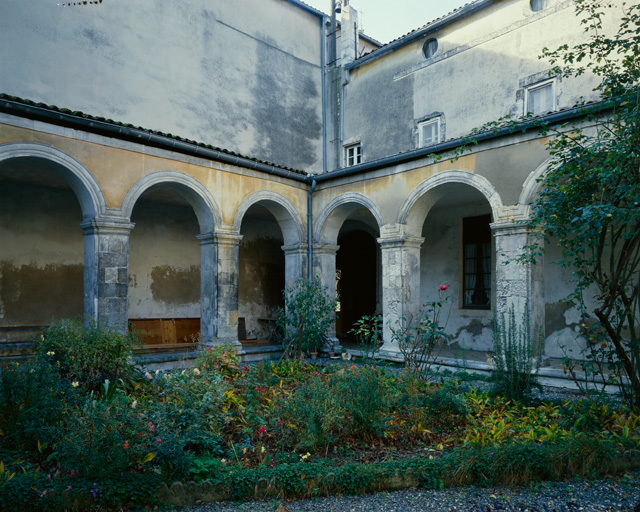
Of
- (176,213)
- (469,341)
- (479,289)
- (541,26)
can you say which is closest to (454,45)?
(541,26)

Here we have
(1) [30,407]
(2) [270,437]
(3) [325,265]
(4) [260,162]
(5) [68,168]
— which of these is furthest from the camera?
(3) [325,265]

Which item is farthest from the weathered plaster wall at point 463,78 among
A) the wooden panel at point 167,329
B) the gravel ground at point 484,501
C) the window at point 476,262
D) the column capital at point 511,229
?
the gravel ground at point 484,501

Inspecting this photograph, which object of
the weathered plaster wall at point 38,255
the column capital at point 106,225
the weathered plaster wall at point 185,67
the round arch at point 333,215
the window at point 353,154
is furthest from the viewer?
the window at point 353,154

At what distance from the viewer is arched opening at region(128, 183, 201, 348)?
1035 cm

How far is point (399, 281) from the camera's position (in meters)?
8.55

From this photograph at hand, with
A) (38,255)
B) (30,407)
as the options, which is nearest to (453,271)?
(38,255)

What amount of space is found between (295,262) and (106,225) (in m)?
3.91

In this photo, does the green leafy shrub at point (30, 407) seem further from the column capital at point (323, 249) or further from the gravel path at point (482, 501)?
the column capital at point (323, 249)

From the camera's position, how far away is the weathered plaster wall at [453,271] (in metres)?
10.3

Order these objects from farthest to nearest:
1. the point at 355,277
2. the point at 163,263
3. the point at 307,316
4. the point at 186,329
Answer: the point at 355,277
the point at 186,329
the point at 163,263
the point at 307,316

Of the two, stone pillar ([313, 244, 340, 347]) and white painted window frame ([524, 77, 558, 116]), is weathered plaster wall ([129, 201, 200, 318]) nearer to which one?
stone pillar ([313, 244, 340, 347])

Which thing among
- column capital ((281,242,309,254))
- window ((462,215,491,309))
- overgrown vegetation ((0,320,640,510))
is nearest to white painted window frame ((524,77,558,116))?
window ((462,215,491,309))

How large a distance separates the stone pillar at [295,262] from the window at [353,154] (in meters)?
4.20

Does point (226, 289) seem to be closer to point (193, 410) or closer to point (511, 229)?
point (193, 410)
